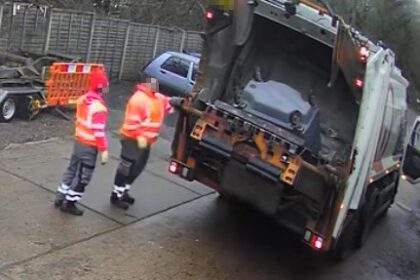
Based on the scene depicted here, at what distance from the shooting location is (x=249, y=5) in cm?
715

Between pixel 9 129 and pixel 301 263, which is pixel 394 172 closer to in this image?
pixel 301 263

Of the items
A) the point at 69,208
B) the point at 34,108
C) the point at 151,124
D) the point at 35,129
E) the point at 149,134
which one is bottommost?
the point at 35,129

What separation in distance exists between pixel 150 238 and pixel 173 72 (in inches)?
405

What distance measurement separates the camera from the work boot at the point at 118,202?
7.53 meters

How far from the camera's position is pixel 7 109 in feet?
34.7

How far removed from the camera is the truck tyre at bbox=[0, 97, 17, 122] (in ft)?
34.1

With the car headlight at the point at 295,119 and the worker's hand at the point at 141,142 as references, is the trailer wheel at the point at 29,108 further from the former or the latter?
the car headlight at the point at 295,119

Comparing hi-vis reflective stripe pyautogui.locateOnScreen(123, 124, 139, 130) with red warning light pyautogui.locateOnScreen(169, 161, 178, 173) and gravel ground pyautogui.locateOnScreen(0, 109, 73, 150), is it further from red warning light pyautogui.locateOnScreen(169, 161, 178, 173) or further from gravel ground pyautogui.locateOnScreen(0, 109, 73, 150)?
gravel ground pyautogui.locateOnScreen(0, 109, 73, 150)

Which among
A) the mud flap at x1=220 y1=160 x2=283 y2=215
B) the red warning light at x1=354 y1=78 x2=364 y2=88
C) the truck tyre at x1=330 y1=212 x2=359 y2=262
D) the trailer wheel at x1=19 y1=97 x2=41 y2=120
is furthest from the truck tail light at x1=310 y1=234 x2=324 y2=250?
the trailer wheel at x1=19 y1=97 x2=41 y2=120

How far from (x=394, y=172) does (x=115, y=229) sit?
497 centimetres

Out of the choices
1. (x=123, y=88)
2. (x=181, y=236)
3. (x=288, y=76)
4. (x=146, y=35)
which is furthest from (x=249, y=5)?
(x=146, y=35)

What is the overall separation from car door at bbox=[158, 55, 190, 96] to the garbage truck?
8705 millimetres

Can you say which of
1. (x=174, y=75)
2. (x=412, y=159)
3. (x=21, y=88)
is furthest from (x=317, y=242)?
(x=174, y=75)

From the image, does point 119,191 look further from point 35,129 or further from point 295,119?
point 35,129
